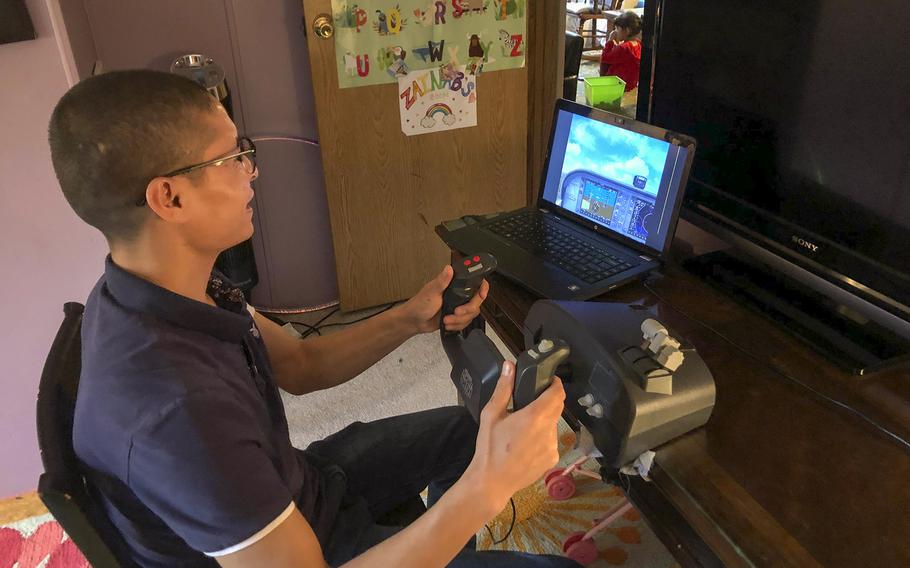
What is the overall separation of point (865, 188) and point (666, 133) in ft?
1.02

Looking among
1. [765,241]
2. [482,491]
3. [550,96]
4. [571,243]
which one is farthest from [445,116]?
[482,491]

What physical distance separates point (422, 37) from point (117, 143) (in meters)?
1.48

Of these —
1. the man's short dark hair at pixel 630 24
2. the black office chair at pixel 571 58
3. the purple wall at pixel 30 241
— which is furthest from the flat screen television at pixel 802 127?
the man's short dark hair at pixel 630 24

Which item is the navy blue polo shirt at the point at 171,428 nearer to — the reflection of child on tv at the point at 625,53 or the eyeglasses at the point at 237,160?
the eyeglasses at the point at 237,160

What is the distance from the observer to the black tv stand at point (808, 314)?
946 millimetres

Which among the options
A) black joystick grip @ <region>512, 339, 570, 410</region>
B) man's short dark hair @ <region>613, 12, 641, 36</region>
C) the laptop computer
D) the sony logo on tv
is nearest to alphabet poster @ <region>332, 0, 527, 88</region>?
the laptop computer

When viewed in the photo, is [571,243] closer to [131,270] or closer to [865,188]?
[865,188]

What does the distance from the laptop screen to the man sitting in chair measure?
51 centimetres

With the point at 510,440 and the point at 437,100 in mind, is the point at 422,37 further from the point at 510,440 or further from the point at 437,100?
the point at 510,440

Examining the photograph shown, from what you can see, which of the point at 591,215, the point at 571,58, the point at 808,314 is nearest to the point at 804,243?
the point at 808,314

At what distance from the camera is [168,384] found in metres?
0.71

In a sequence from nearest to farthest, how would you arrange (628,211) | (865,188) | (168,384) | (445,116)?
1. (168,384)
2. (865,188)
3. (628,211)
4. (445,116)

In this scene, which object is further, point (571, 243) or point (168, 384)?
point (571, 243)

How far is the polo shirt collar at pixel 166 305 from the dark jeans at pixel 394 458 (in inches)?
14.0
